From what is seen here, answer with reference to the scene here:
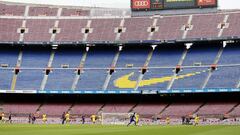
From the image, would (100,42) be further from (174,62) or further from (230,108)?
(230,108)

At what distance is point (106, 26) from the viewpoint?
71.4 metres

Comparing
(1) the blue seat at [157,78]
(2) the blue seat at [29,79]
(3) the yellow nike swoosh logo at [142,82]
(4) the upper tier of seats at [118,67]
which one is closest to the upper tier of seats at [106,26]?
(4) the upper tier of seats at [118,67]

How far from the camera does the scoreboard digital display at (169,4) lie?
70.2m

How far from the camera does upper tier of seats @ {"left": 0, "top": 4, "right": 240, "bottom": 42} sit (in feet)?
222

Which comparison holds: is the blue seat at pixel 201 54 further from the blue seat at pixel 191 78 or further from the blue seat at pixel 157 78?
the blue seat at pixel 157 78

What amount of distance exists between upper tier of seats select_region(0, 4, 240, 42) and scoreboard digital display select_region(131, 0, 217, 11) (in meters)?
1.37

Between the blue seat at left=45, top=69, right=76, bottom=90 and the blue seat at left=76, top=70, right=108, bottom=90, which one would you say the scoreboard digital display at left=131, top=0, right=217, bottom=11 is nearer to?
the blue seat at left=76, top=70, right=108, bottom=90

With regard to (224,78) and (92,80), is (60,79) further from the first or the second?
(224,78)

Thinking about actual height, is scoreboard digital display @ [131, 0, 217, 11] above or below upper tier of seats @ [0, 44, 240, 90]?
above

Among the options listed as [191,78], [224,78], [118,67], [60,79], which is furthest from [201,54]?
[60,79]

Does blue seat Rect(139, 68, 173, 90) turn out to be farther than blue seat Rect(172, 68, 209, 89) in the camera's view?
Yes

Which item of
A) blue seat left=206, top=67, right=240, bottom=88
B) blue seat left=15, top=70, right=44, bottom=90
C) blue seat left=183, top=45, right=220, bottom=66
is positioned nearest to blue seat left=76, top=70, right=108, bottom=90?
blue seat left=15, top=70, right=44, bottom=90

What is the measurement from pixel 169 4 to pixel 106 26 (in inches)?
374

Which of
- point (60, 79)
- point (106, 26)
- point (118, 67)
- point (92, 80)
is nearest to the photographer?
point (92, 80)
